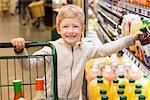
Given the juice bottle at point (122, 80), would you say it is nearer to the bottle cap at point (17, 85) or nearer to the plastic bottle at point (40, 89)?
the plastic bottle at point (40, 89)

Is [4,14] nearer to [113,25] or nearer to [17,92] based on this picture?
[113,25]

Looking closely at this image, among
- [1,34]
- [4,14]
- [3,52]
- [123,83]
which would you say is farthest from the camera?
[4,14]

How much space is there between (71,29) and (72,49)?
182 mm

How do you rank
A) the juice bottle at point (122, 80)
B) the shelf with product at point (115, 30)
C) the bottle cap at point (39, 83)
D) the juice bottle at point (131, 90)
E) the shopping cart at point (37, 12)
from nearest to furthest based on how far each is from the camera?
1. the bottle cap at point (39, 83)
2. the juice bottle at point (131, 90)
3. the juice bottle at point (122, 80)
4. the shelf with product at point (115, 30)
5. the shopping cart at point (37, 12)

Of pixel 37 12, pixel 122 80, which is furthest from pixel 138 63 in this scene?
pixel 37 12

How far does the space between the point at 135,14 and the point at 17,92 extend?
1.02m

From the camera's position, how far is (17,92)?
2045mm

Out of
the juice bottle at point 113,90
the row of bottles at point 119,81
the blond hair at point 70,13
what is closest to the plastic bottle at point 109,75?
the row of bottles at point 119,81

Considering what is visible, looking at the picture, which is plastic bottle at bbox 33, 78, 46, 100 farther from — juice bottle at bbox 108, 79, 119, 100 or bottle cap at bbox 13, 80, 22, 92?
juice bottle at bbox 108, 79, 119, 100

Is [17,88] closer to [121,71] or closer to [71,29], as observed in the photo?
[71,29]

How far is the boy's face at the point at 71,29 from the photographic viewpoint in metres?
2.33

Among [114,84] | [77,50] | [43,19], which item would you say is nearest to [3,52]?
[77,50]

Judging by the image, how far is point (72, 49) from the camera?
245 cm

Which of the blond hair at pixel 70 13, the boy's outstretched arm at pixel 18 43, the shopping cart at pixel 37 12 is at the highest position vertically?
the blond hair at pixel 70 13
